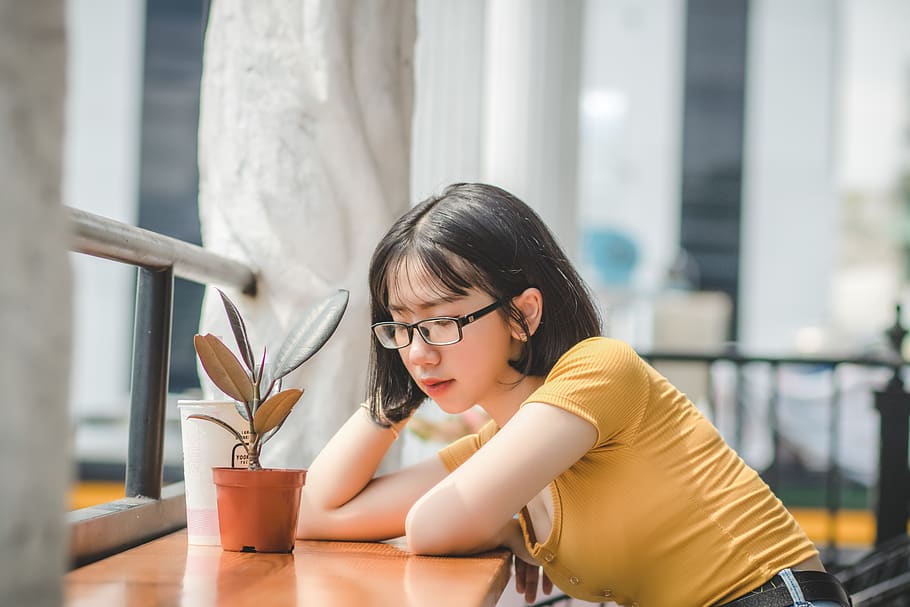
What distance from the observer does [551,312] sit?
4.67 ft

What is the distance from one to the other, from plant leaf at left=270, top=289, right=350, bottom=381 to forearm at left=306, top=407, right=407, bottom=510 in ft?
0.87

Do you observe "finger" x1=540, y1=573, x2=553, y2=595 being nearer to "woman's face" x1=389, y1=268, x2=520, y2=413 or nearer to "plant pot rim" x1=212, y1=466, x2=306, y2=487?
"woman's face" x1=389, y1=268, x2=520, y2=413

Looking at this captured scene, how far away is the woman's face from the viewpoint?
1.34 m

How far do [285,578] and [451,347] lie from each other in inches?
14.8

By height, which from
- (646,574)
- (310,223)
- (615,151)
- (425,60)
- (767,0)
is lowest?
(646,574)

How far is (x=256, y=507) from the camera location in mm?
1259

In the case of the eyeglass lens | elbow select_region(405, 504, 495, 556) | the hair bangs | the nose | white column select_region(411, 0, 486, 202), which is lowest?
elbow select_region(405, 504, 495, 556)

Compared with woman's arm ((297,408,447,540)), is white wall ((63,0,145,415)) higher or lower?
higher

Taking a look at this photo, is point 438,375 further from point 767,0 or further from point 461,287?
point 767,0

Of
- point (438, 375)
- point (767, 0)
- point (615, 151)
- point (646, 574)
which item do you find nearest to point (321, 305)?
point (438, 375)

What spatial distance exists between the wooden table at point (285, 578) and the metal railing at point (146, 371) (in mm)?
64

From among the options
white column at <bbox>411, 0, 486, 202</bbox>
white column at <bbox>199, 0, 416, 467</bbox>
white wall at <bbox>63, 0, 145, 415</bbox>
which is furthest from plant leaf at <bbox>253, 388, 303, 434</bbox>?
white wall at <bbox>63, 0, 145, 415</bbox>

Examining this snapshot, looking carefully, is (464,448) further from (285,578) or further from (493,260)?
(285,578)

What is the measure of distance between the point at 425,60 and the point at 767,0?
27.3ft
